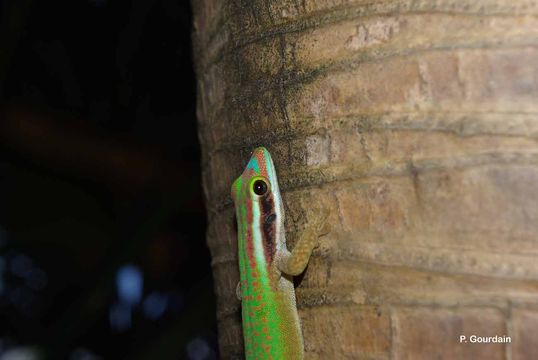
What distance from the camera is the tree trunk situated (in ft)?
4.22

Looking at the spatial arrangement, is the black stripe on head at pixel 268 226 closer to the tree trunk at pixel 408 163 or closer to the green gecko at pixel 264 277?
the green gecko at pixel 264 277

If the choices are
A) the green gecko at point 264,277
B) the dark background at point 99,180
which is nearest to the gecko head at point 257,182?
the green gecko at point 264,277

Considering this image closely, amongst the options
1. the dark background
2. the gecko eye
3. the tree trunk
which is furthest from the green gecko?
the dark background

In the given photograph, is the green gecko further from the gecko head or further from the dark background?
the dark background

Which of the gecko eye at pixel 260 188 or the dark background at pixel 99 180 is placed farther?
the dark background at pixel 99 180

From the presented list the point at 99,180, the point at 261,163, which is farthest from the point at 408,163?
the point at 99,180

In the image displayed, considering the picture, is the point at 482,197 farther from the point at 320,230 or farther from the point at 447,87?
the point at 320,230

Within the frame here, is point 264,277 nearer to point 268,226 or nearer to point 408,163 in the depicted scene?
point 268,226

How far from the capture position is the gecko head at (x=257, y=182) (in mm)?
1688

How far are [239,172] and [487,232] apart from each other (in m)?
0.72

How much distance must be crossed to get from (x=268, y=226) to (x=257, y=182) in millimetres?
185

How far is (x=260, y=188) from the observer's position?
1.95m

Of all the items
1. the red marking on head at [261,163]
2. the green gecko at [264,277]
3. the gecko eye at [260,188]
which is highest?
the red marking on head at [261,163]

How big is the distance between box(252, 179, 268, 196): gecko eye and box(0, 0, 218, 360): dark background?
3.24 m
